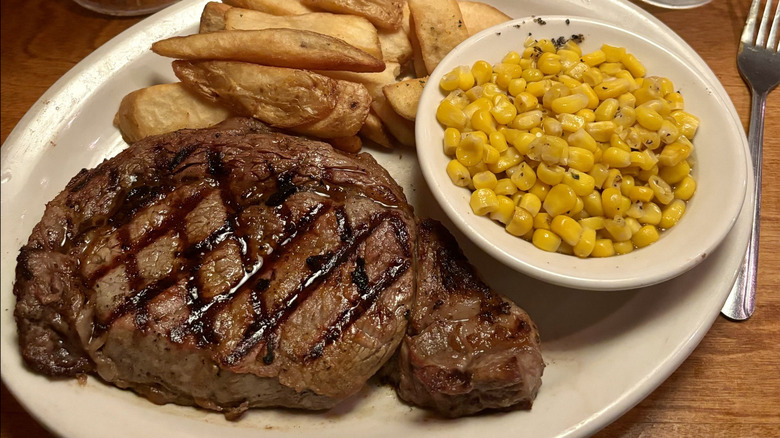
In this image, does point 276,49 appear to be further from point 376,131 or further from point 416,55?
point 416,55

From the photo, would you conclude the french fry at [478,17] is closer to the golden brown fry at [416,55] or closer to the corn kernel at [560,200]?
the golden brown fry at [416,55]

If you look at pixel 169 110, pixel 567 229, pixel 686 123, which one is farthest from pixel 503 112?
pixel 169 110

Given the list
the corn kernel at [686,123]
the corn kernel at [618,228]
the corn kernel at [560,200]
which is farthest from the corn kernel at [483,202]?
the corn kernel at [686,123]

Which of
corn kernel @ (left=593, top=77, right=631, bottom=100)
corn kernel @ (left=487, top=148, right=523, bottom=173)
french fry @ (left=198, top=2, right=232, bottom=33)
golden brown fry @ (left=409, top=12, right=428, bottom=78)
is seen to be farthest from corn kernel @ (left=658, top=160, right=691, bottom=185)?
french fry @ (left=198, top=2, right=232, bottom=33)

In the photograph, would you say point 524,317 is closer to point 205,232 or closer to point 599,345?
point 599,345

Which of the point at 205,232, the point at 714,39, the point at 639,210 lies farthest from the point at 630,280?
the point at 714,39

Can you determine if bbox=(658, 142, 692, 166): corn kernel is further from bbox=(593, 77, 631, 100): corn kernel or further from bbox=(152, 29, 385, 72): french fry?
bbox=(152, 29, 385, 72): french fry
